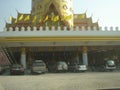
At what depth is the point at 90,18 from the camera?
46.3 meters

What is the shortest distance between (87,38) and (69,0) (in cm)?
1298

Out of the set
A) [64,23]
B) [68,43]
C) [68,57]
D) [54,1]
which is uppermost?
[54,1]

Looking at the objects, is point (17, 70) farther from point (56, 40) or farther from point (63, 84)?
point (63, 84)

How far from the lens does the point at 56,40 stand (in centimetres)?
3033

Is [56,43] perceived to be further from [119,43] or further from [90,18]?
[90,18]

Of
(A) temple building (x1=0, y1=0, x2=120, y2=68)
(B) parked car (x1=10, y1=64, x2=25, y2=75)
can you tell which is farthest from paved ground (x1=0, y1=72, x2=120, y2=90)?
(A) temple building (x1=0, y1=0, x2=120, y2=68)

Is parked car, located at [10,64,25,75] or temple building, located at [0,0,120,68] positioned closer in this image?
parked car, located at [10,64,25,75]

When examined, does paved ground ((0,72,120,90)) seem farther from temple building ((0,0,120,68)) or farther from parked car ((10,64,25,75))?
temple building ((0,0,120,68))

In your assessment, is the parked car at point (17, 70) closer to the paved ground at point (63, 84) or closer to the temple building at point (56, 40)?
the temple building at point (56, 40)

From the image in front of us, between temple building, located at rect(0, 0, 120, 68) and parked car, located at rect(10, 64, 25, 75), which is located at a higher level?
temple building, located at rect(0, 0, 120, 68)

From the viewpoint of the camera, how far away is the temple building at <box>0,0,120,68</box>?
30.3 metres

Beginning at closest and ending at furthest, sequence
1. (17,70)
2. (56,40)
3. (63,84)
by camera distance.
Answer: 1. (63,84)
2. (17,70)
3. (56,40)

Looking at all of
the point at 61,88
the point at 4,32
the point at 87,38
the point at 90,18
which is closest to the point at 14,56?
the point at 4,32

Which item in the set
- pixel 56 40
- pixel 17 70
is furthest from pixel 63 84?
pixel 56 40
